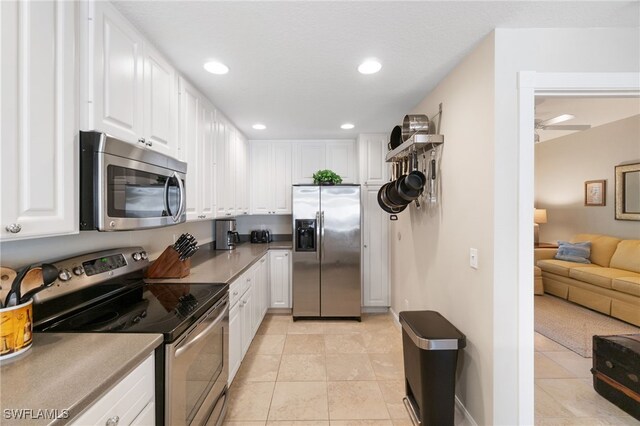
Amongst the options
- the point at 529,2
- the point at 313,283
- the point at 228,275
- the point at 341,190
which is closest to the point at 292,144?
the point at 341,190

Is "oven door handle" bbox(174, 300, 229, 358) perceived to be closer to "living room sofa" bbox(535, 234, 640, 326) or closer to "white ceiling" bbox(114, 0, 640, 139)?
"white ceiling" bbox(114, 0, 640, 139)

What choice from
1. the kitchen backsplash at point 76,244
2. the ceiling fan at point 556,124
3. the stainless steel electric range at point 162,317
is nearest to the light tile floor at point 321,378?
the stainless steel electric range at point 162,317

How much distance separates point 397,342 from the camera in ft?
9.98

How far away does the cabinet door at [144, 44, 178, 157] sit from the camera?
1646 millimetres

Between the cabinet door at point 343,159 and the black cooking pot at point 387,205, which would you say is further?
the cabinet door at point 343,159

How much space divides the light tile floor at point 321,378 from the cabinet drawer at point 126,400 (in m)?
1.11

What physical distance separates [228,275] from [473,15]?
230 cm

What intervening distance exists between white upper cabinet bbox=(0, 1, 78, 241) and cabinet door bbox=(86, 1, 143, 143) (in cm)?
9

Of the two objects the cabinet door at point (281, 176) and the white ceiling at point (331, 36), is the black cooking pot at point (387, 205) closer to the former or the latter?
the white ceiling at point (331, 36)

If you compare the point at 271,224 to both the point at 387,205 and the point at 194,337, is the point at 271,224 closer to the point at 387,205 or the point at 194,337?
the point at 387,205

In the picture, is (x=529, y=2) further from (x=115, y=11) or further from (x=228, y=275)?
Answer: (x=228, y=275)

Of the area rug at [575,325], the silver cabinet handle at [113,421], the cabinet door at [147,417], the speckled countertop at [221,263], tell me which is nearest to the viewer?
the silver cabinet handle at [113,421]

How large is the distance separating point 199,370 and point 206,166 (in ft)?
5.53

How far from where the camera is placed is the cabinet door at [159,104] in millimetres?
1646
